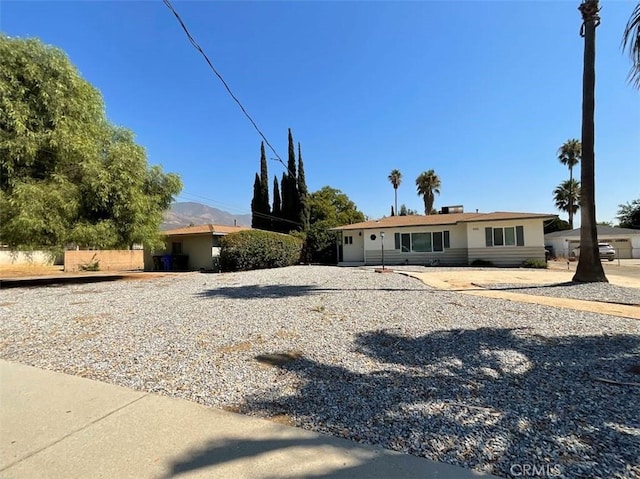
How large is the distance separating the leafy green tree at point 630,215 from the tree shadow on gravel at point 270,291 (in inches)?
2104

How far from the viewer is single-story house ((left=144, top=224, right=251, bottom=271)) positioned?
21797 millimetres

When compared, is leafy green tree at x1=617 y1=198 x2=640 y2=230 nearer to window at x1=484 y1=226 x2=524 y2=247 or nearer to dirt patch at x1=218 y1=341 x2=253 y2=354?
window at x1=484 y1=226 x2=524 y2=247

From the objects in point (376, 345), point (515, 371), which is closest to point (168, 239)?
point (376, 345)

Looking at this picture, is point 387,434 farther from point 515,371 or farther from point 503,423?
point 515,371

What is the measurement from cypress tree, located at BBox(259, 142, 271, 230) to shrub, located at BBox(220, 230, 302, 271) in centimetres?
2032

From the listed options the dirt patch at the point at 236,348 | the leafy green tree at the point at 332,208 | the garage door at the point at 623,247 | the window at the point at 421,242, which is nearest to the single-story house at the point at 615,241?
the garage door at the point at 623,247

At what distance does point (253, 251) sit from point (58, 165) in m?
9.48

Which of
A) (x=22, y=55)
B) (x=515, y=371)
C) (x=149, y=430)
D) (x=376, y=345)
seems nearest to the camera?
(x=149, y=430)

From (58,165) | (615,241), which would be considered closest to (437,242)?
(58,165)

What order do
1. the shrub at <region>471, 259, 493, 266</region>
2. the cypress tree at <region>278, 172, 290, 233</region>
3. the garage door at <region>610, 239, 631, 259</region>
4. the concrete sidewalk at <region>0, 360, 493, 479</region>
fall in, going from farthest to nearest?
the cypress tree at <region>278, 172, 290, 233</region>
the garage door at <region>610, 239, 631, 259</region>
the shrub at <region>471, 259, 493, 266</region>
the concrete sidewalk at <region>0, 360, 493, 479</region>

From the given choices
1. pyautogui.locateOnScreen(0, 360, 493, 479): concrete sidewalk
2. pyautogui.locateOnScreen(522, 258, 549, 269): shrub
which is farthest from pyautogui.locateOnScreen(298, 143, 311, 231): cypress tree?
pyautogui.locateOnScreen(0, 360, 493, 479): concrete sidewalk

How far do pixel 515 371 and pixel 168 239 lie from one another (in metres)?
23.5

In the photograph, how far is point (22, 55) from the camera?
38.3ft

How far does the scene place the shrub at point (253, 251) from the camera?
727 inches
